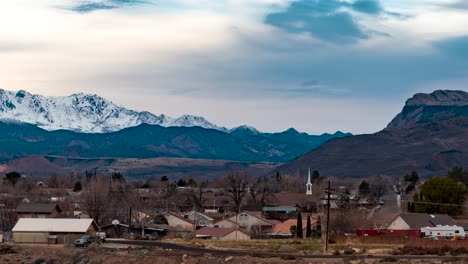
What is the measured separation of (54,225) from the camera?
11269 cm

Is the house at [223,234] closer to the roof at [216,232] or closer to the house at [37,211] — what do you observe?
the roof at [216,232]

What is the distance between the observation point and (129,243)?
4198 inches

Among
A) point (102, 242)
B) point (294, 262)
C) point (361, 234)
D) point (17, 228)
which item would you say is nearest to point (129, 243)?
point (102, 242)

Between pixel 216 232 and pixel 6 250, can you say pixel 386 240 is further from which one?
pixel 6 250

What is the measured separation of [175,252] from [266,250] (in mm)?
9723

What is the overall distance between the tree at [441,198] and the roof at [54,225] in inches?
2100

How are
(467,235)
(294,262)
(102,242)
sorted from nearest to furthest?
(294,262) < (102,242) < (467,235)

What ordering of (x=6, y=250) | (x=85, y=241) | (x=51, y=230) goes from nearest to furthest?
(x=6, y=250), (x=85, y=241), (x=51, y=230)

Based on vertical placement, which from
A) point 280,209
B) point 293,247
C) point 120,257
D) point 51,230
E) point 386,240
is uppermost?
point 280,209

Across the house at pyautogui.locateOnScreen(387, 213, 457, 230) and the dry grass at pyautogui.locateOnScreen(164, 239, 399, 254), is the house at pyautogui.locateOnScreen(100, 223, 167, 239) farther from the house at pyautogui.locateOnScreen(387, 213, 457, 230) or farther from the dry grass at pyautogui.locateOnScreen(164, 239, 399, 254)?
the house at pyautogui.locateOnScreen(387, 213, 457, 230)

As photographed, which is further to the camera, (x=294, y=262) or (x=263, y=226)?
(x=263, y=226)

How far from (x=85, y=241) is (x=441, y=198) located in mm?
63307

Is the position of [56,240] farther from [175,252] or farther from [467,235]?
[467,235]

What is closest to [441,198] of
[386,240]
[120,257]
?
[386,240]
